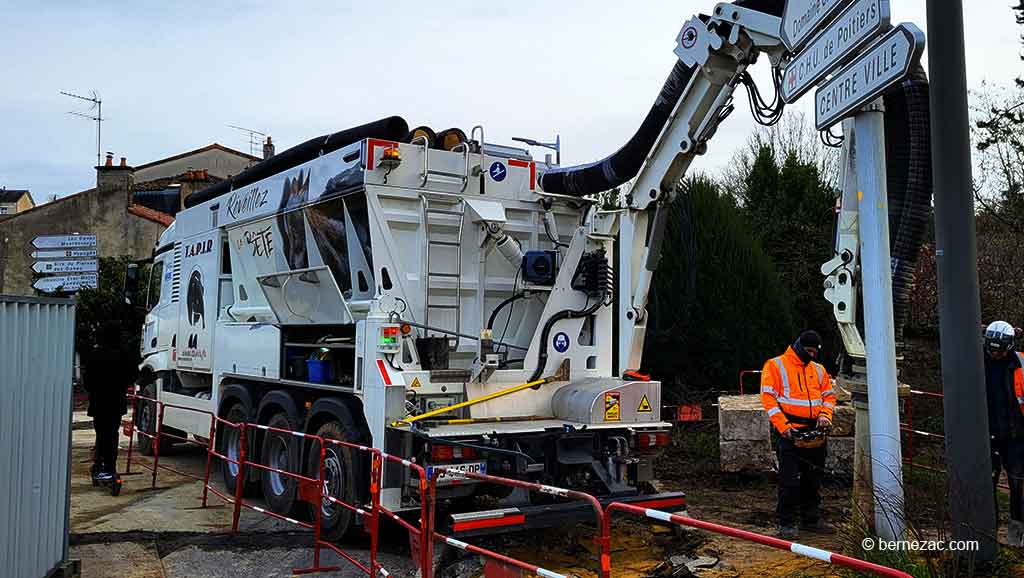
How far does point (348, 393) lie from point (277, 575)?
1.56 m

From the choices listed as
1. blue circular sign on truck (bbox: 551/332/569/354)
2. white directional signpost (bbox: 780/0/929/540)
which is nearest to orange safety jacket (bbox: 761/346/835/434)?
blue circular sign on truck (bbox: 551/332/569/354)

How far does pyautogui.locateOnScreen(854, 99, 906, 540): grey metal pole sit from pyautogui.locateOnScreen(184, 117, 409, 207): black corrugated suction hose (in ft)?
13.4

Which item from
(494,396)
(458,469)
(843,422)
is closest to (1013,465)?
(843,422)

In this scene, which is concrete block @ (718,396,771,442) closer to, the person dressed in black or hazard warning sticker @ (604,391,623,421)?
hazard warning sticker @ (604,391,623,421)

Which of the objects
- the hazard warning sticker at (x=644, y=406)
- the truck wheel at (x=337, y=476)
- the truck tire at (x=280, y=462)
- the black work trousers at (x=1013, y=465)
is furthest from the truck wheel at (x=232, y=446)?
the black work trousers at (x=1013, y=465)

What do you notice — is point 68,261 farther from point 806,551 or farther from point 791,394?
point 806,551

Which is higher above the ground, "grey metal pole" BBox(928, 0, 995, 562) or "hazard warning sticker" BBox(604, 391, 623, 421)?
"grey metal pole" BBox(928, 0, 995, 562)

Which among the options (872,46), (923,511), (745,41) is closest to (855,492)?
(923,511)

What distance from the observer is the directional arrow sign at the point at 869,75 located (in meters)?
4.34

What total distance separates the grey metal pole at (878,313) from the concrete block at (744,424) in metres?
4.69

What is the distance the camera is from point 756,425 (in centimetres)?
989

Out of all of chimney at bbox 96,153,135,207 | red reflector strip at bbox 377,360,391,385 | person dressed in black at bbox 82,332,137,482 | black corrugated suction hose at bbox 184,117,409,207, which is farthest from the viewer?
chimney at bbox 96,153,135,207

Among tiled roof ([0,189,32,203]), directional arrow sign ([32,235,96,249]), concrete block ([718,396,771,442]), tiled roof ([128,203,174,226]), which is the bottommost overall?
concrete block ([718,396,771,442])

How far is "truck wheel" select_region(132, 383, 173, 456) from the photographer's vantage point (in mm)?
12680
